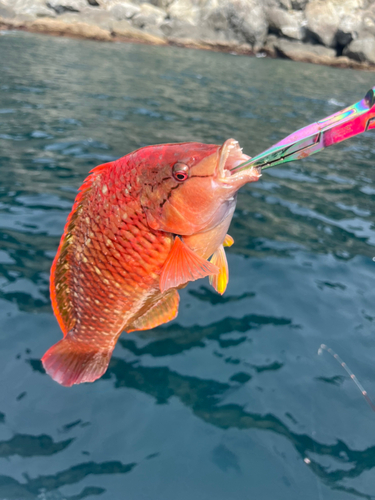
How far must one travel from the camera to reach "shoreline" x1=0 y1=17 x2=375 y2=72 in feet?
85.3

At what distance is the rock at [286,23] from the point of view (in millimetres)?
31031

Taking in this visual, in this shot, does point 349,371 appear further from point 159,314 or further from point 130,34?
point 130,34

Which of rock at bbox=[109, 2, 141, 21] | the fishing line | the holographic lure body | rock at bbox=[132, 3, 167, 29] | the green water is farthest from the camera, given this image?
rock at bbox=[132, 3, 167, 29]

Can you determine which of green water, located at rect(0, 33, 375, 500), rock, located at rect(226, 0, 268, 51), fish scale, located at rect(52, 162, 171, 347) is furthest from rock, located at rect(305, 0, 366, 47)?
fish scale, located at rect(52, 162, 171, 347)

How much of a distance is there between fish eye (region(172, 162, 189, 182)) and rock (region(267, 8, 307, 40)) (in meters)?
34.5

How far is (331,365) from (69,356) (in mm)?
2053

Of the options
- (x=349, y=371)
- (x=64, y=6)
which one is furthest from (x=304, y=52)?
(x=349, y=371)

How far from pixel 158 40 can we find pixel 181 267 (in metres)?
30.8

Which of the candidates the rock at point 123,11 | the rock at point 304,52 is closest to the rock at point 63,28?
the rock at point 123,11

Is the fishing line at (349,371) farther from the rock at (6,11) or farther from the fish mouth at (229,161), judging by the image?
the rock at (6,11)

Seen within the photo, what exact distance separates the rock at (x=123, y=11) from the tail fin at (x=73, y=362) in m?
34.1

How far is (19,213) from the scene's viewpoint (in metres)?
4.72

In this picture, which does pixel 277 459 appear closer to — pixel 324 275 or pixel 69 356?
pixel 69 356

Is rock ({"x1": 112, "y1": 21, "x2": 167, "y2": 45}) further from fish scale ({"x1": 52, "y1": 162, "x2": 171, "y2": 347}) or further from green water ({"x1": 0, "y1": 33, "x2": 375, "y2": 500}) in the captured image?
fish scale ({"x1": 52, "y1": 162, "x2": 171, "y2": 347})
